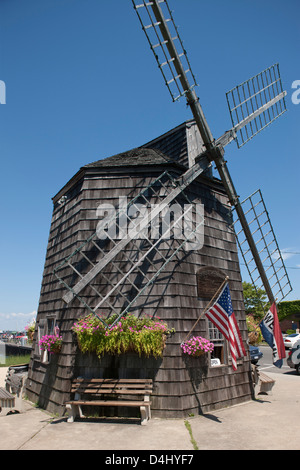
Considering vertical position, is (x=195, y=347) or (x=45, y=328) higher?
(x=45, y=328)

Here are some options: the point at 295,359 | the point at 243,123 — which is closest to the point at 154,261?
the point at 243,123

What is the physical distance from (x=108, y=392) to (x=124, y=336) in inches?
53.0

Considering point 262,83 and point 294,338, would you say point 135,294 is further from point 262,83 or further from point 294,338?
point 294,338

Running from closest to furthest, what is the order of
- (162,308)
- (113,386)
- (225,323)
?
1. (113,386)
2. (225,323)
3. (162,308)

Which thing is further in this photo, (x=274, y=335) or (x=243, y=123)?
(x=243, y=123)

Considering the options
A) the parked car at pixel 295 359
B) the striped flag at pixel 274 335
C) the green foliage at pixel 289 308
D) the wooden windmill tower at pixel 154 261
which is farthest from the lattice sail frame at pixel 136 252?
the green foliage at pixel 289 308

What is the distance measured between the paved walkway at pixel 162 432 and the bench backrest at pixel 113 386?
647 millimetres

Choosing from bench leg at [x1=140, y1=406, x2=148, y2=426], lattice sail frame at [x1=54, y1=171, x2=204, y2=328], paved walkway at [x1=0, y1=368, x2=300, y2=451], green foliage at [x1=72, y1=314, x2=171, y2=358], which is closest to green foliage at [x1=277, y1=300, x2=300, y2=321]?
paved walkway at [x1=0, y1=368, x2=300, y2=451]

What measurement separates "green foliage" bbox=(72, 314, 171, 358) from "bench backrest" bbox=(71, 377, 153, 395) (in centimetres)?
63

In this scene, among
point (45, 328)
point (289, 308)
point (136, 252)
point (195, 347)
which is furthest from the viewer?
point (289, 308)

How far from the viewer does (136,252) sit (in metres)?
8.34

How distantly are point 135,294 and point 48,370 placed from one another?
3.79m

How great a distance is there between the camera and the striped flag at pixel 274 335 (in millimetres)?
9008

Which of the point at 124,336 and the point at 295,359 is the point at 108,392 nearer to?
the point at 124,336
